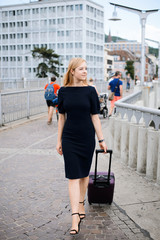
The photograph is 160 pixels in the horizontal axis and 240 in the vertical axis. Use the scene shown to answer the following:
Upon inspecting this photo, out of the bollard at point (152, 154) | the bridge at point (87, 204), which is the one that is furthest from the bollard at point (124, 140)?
the bollard at point (152, 154)

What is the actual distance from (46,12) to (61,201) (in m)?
98.2

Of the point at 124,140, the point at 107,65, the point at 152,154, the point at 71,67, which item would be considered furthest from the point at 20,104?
the point at 107,65

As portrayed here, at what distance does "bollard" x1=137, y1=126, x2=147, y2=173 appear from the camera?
556cm

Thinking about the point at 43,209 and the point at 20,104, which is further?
the point at 20,104

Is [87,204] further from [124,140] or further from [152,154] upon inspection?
[124,140]

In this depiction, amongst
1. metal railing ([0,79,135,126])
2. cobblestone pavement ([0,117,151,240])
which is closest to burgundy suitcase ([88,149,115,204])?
cobblestone pavement ([0,117,151,240])

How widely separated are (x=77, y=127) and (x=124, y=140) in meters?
3.13

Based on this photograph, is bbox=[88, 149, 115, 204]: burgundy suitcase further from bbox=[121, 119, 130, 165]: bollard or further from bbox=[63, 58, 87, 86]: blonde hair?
bbox=[121, 119, 130, 165]: bollard

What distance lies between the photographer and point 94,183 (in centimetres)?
423

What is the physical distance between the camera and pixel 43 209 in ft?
14.0

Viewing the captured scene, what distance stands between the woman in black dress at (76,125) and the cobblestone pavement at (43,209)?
1.11ft

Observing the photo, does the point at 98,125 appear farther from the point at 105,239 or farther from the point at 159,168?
the point at 159,168

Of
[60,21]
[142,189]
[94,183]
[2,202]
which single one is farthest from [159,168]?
[60,21]

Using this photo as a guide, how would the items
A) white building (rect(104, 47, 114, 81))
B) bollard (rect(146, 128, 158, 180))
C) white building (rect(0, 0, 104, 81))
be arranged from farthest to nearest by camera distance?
1. white building (rect(104, 47, 114, 81))
2. white building (rect(0, 0, 104, 81))
3. bollard (rect(146, 128, 158, 180))
